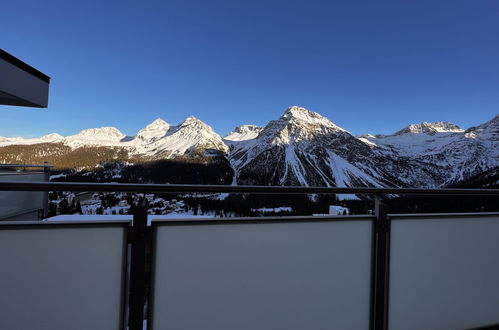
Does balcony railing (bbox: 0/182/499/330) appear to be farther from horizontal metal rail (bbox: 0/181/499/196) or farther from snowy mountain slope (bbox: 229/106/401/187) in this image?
snowy mountain slope (bbox: 229/106/401/187)

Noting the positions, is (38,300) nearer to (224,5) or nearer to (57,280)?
(57,280)

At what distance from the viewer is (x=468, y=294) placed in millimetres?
1859

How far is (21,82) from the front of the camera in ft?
19.0

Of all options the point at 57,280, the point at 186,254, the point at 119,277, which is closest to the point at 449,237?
the point at 186,254

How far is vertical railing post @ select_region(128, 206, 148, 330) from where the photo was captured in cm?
128

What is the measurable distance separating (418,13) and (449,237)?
14.8 m

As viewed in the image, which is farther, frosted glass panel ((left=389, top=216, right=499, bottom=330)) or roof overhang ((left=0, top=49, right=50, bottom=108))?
roof overhang ((left=0, top=49, right=50, bottom=108))

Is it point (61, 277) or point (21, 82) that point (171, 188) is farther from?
point (21, 82)

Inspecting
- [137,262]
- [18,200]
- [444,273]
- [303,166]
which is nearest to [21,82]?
[18,200]

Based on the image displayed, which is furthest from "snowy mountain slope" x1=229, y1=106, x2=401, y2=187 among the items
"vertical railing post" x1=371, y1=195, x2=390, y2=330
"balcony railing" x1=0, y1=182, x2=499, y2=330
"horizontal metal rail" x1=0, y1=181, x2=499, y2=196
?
"horizontal metal rail" x1=0, y1=181, x2=499, y2=196

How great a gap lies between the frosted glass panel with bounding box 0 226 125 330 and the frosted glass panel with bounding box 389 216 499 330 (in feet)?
5.28

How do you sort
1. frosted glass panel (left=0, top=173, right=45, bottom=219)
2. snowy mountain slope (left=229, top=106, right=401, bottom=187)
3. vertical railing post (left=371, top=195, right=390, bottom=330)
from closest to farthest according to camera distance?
vertical railing post (left=371, top=195, right=390, bottom=330) → frosted glass panel (left=0, top=173, right=45, bottom=219) → snowy mountain slope (left=229, top=106, right=401, bottom=187)

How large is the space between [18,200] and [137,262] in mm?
6367

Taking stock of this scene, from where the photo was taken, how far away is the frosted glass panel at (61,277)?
117cm
